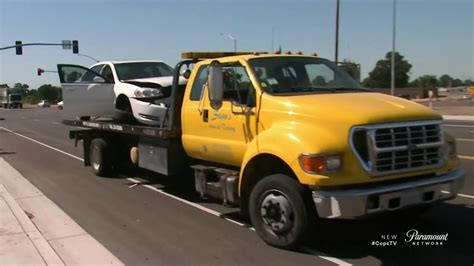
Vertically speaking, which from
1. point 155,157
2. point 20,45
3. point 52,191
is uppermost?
point 20,45

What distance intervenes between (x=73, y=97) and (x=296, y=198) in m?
7.68

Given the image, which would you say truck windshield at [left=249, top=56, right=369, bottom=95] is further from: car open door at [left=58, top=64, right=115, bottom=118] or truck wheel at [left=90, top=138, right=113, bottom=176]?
truck wheel at [left=90, top=138, right=113, bottom=176]

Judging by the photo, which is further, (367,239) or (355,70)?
(355,70)

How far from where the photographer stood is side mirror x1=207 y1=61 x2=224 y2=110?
6.82 meters

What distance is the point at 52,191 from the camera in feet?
32.1

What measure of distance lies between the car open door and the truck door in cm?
365

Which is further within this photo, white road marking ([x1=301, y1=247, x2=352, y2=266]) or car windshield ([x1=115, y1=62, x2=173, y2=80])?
car windshield ([x1=115, y1=62, x2=173, y2=80])

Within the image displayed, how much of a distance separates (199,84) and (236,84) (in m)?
0.97

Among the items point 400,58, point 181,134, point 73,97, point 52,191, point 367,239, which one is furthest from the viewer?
point 400,58

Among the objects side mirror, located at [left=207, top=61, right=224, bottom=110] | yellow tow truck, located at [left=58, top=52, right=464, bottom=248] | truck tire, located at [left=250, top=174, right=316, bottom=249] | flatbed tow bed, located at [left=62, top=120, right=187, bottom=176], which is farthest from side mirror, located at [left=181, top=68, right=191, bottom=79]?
truck tire, located at [left=250, top=174, right=316, bottom=249]

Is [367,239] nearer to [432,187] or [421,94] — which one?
[432,187]

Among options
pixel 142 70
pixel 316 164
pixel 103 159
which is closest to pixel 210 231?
pixel 316 164

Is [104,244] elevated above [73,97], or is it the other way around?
[73,97]

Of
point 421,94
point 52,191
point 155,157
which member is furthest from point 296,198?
point 421,94
